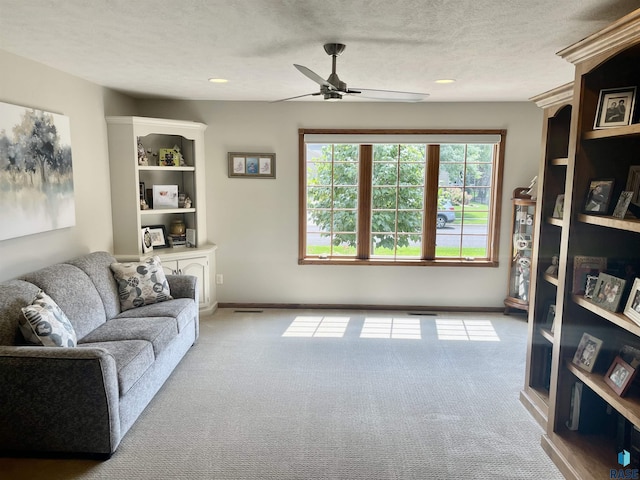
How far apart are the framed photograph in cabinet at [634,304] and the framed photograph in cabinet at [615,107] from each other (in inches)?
30.4

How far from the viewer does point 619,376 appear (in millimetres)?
2250

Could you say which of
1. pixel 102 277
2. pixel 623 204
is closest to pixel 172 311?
pixel 102 277

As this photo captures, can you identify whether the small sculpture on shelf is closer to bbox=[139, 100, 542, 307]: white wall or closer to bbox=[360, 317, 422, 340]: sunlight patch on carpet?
bbox=[139, 100, 542, 307]: white wall

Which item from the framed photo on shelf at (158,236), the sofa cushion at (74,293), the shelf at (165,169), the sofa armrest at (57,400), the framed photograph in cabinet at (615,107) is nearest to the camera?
the framed photograph in cabinet at (615,107)

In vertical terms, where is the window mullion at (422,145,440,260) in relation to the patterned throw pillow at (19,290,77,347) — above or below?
above

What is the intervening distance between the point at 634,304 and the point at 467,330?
264 centimetres

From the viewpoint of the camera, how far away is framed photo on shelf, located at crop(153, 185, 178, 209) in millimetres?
4820

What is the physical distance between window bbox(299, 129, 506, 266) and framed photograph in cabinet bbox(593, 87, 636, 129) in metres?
2.78

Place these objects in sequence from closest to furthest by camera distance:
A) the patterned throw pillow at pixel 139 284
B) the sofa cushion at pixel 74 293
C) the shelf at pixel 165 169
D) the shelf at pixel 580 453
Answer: the shelf at pixel 580 453, the sofa cushion at pixel 74 293, the patterned throw pillow at pixel 139 284, the shelf at pixel 165 169

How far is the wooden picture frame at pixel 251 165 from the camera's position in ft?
16.8

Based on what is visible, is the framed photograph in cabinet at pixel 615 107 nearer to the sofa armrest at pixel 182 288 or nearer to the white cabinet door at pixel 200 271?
the sofa armrest at pixel 182 288

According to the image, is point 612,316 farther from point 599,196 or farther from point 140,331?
point 140,331

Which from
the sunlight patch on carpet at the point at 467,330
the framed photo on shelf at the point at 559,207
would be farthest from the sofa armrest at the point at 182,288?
the framed photo on shelf at the point at 559,207

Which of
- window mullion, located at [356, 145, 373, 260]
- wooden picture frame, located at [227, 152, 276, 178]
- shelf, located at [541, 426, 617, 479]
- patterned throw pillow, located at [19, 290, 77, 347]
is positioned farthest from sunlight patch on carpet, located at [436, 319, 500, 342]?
patterned throw pillow, located at [19, 290, 77, 347]
